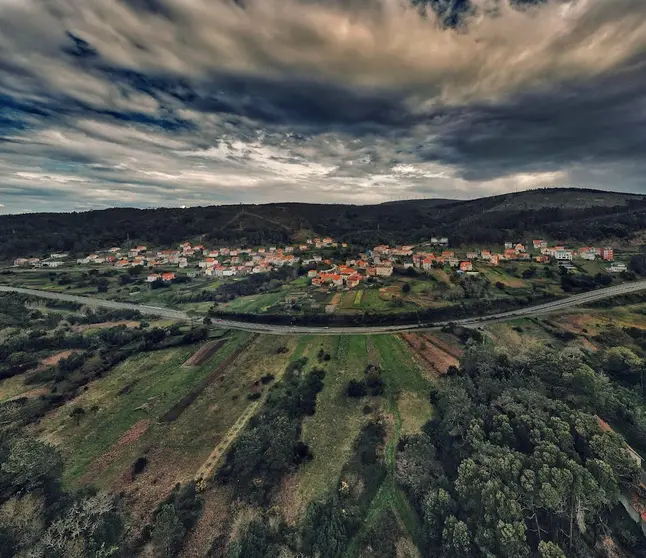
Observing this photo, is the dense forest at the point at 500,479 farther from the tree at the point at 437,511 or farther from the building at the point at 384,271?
the building at the point at 384,271

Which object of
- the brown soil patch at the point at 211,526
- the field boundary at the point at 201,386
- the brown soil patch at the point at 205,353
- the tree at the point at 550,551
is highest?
the tree at the point at 550,551

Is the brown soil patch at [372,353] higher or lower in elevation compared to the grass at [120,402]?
higher

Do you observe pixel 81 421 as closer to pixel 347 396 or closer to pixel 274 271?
pixel 347 396

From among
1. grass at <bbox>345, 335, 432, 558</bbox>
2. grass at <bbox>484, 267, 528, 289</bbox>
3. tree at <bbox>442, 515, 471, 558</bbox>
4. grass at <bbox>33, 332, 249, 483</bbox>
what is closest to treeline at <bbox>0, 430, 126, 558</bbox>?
grass at <bbox>33, 332, 249, 483</bbox>

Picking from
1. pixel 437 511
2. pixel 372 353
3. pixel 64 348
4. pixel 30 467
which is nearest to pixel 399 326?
pixel 372 353

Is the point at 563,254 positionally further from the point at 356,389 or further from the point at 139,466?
the point at 139,466

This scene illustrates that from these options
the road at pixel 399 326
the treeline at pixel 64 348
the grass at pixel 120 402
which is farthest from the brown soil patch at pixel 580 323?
the treeline at pixel 64 348

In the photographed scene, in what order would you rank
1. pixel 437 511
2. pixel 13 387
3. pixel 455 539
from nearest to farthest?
A: pixel 455 539
pixel 437 511
pixel 13 387
